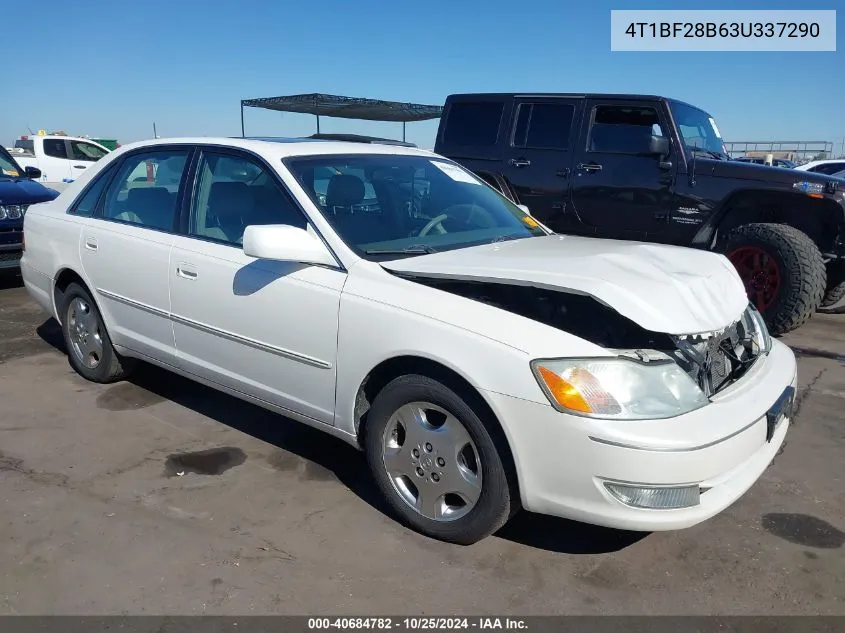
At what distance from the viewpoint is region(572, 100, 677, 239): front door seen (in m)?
6.43

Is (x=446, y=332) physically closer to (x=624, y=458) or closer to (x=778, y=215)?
(x=624, y=458)

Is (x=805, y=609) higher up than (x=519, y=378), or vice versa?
(x=519, y=378)

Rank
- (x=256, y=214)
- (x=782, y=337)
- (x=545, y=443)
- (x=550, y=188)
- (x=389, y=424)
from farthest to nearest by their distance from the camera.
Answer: (x=550, y=188), (x=782, y=337), (x=256, y=214), (x=389, y=424), (x=545, y=443)

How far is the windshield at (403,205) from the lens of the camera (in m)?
3.29

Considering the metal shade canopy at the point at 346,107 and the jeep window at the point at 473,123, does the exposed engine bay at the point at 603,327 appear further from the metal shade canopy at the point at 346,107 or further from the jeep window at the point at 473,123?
the metal shade canopy at the point at 346,107

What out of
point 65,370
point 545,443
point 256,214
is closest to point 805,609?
point 545,443

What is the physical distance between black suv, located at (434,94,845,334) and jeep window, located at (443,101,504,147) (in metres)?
0.01

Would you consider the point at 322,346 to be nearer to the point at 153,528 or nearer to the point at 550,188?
the point at 153,528

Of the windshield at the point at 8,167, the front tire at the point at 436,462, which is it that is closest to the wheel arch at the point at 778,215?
the front tire at the point at 436,462

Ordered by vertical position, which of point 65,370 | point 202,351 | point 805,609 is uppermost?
point 202,351

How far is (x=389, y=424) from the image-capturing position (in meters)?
2.90

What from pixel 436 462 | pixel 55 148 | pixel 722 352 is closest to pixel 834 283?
pixel 722 352

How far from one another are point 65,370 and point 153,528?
2.48 m

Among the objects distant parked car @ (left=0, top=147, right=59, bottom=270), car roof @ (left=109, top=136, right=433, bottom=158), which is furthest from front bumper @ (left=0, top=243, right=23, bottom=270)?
car roof @ (left=109, top=136, right=433, bottom=158)
